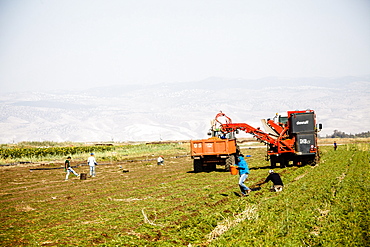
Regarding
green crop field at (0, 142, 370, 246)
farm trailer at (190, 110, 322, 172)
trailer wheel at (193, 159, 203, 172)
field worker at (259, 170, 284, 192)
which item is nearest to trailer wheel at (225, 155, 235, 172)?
farm trailer at (190, 110, 322, 172)

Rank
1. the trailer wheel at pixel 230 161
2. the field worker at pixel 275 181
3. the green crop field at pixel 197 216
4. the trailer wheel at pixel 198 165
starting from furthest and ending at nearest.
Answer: the trailer wheel at pixel 198 165 → the trailer wheel at pixel 230 161 → the field worker at pixel 275 181 → the green crop field at pixel 197 216

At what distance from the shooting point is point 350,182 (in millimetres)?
19375

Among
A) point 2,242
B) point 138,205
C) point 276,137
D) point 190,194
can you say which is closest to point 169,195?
point 190,194

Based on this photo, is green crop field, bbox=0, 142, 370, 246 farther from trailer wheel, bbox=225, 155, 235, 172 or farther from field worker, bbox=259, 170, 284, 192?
trailer wheel, bbox=225, 155, 235, 172

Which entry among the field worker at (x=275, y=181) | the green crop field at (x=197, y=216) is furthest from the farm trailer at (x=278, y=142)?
the field worker at (x=275, y=181)

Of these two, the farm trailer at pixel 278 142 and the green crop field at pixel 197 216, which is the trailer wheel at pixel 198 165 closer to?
the farm trailer at pixel 278 142

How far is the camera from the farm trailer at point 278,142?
29.5 meters

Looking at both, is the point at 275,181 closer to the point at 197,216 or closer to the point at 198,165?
the point at 197,216

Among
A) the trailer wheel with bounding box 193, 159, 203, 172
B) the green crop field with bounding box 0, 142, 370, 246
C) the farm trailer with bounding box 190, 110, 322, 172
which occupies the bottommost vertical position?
the green crop field with bounding box 0, 142, 370, 246

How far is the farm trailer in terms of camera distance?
29531mm

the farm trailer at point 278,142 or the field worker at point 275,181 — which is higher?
the farm trailer at point 278,142

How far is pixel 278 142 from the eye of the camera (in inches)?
1176

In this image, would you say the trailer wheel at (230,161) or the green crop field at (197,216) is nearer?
the green crop field at (197,216)

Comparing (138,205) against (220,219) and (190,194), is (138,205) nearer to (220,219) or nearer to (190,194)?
(190,194)
